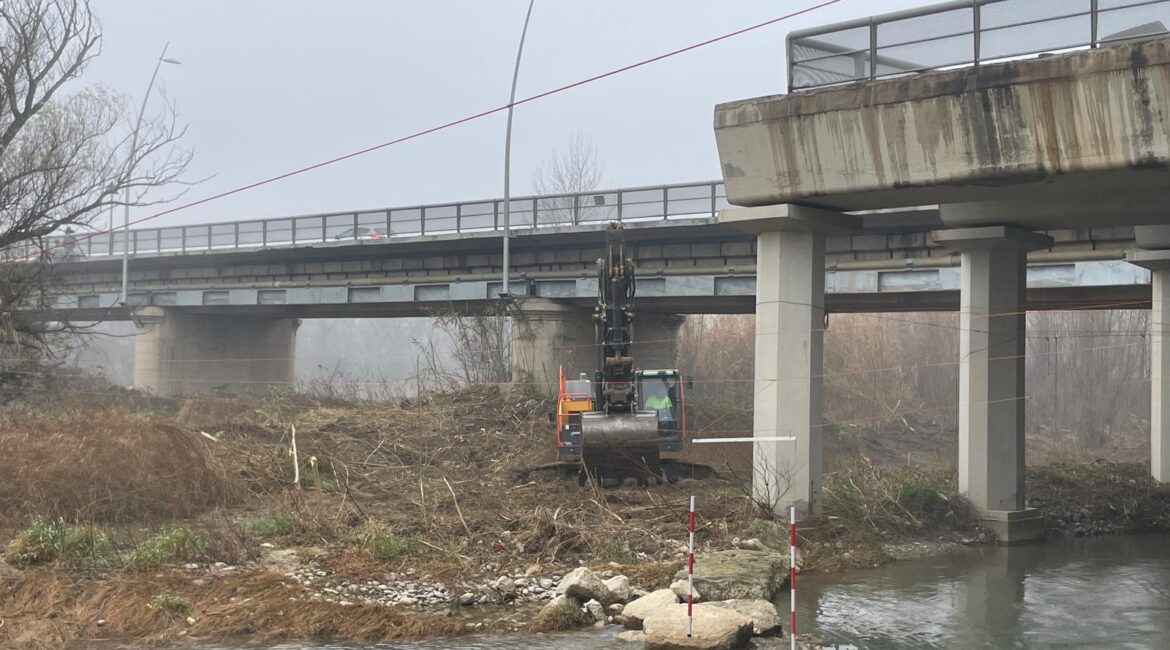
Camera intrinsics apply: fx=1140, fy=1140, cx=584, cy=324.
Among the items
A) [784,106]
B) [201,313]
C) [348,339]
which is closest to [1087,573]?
[784,106]

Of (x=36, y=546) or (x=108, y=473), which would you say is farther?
(x=108, y=473)

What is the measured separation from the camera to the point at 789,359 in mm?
17938

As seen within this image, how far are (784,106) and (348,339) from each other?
144m

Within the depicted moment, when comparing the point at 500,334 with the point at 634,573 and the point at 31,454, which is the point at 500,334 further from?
the point at 634,573

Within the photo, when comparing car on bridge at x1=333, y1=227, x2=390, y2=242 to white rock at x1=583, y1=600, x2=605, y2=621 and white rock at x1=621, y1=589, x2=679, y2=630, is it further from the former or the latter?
white rock at x1=621, y1=589, x2=679, y2=630

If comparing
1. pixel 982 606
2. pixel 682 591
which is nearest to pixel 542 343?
pixel 982 606

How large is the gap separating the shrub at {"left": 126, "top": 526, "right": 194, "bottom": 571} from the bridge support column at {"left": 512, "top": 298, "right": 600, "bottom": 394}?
874 inches

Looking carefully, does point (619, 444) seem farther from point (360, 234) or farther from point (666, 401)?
point (360, 234)

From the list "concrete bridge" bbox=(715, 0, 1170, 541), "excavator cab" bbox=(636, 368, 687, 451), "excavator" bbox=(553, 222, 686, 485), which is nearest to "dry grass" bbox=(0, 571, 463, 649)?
"concrete bridge" bbox=(715, 0, 1170, 541)

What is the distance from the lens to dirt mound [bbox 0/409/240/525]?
1645 cm

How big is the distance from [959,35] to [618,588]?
28.7 ft

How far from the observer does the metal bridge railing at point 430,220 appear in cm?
3306

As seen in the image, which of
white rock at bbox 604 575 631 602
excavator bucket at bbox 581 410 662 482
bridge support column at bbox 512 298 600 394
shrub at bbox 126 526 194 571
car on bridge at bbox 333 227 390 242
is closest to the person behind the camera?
white rock at bbox 604 575 631 602

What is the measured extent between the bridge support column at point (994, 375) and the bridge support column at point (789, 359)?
3.54m
